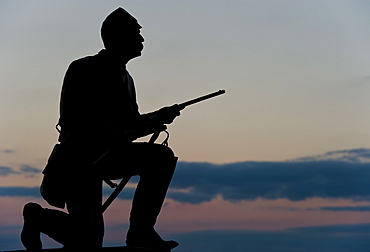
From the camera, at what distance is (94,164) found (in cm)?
1302

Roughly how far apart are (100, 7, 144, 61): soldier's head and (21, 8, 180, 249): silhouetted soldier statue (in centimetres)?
2

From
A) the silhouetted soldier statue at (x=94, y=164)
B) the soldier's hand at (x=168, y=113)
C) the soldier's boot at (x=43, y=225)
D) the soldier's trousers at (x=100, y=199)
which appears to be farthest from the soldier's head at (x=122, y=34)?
the soldier's boot at (x=43, y=225)

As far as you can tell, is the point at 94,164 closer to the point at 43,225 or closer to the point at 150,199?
the point at 150,199

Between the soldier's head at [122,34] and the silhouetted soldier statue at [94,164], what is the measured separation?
20mm

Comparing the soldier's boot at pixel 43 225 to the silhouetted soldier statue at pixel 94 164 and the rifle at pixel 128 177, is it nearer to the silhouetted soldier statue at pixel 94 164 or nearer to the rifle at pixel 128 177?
the silhouetted soldier statue at pixel 94 164

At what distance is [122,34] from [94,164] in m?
2.25

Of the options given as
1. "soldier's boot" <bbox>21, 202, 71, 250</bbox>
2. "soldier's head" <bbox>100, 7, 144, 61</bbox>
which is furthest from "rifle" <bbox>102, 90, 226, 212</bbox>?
"soldier's head" <bbox>100, 7, 144, 61</bbox>

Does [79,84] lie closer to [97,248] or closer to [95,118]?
[95,118]

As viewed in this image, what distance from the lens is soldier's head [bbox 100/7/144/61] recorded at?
43.7ft

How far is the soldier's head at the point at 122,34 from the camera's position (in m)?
13.3

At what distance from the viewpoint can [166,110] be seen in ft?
42.7

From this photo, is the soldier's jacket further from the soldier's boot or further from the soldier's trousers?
the soldier's boot

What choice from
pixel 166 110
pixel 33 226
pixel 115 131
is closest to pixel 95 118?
pixel 115 131

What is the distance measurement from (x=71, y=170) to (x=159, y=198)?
5.02 feet
